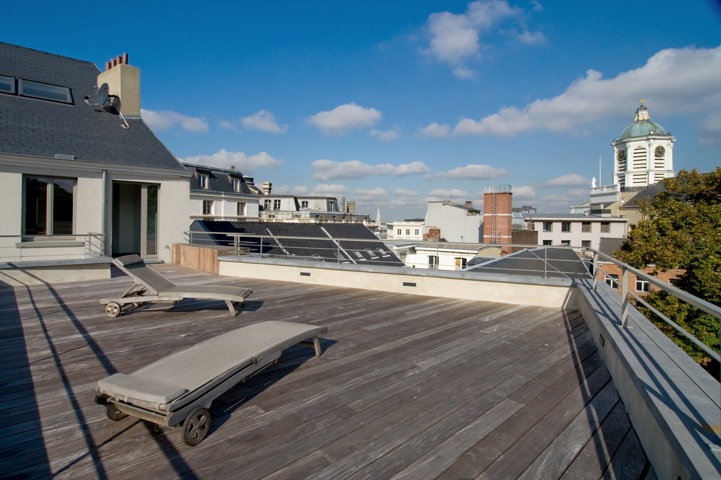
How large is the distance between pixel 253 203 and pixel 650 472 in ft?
149

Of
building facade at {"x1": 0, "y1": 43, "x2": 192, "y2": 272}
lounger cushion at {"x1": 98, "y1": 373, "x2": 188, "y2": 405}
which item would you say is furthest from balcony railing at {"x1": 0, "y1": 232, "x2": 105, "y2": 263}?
lounger cushion at {"x1": 98, "y1": 373, "x2": 188, "y2": 405}

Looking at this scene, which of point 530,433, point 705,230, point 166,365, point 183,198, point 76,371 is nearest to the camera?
point 530,433

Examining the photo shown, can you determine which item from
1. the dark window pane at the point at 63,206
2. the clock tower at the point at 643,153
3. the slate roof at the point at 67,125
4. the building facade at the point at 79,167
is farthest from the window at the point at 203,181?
the clock tower at the point at 643,153

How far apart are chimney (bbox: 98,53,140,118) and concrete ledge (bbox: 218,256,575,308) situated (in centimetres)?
966

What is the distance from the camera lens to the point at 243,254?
11.5 m

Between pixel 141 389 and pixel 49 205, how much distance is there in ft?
40.1

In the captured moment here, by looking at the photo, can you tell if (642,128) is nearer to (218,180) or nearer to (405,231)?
(405,231)

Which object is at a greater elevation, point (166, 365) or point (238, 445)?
point (166, 365)

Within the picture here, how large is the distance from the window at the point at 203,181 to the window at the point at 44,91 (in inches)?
1053

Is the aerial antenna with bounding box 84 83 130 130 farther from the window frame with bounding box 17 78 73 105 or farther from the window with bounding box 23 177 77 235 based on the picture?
the window with bounding box 23 177 77 235

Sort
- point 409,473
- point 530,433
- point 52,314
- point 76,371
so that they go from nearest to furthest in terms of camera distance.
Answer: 1. point 409,473
2. point 530,433
3. point 76,371
4. point 52,314

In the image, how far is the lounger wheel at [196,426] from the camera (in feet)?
8.53

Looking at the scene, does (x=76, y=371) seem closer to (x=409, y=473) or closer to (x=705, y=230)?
(x=409, y=473)

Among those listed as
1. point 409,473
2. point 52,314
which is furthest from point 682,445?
point 52,314
